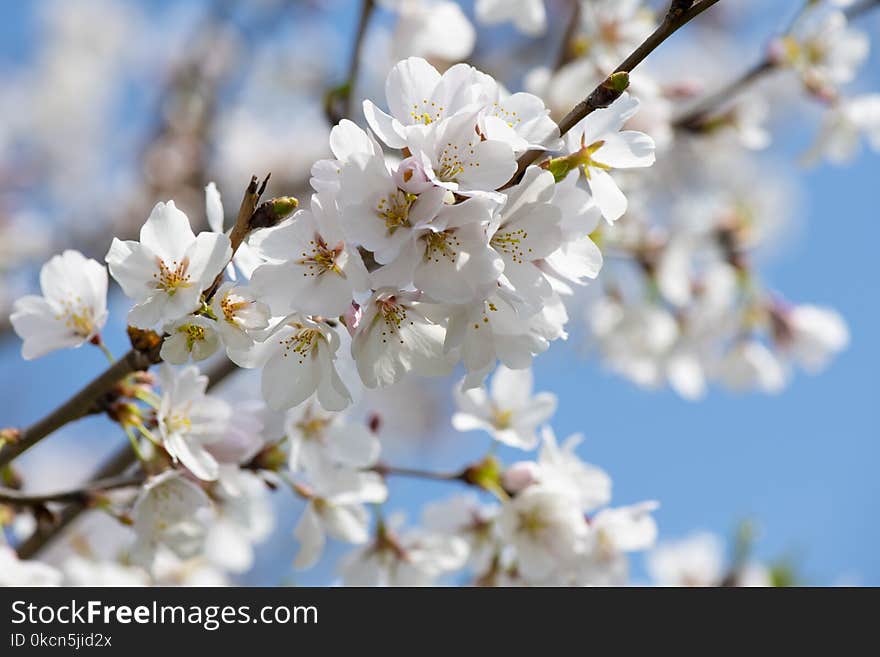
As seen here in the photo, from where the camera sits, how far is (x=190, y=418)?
1796 mm

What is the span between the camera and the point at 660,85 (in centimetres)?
327

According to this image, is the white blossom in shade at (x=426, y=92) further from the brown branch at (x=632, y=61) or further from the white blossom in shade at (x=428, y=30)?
the white blossom in shade at (x=428, y=30)

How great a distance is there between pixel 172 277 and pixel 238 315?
0.50ft

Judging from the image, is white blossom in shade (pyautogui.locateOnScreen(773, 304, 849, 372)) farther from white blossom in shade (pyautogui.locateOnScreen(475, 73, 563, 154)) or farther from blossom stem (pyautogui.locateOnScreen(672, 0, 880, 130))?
white blossom in shade (pyautogui.locateOnScreen(475, 73, 563, 154))

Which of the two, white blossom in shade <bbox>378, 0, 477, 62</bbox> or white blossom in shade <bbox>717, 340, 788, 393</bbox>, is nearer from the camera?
white blossom in shade <bbox>378, 0, 477, 62</bbox>

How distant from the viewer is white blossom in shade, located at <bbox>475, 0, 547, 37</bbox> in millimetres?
2828

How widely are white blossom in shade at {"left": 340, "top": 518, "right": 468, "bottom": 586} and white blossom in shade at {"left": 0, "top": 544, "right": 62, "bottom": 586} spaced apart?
73cm

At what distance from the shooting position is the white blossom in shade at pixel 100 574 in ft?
8.50

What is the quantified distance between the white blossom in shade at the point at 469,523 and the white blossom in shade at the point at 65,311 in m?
1.04

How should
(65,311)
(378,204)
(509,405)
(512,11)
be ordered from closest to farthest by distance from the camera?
(378,204) < (65,311) < (509,405) < (512,11)

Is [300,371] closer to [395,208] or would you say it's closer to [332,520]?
[395,208]

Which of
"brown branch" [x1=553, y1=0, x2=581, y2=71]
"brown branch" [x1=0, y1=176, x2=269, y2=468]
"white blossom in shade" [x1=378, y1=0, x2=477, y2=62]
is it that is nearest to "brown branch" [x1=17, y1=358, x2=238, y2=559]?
"brown branch" [x1=0, y1=176, x2=269, y2=468]

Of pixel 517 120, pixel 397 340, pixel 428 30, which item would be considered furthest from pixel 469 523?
pixel 428 30
